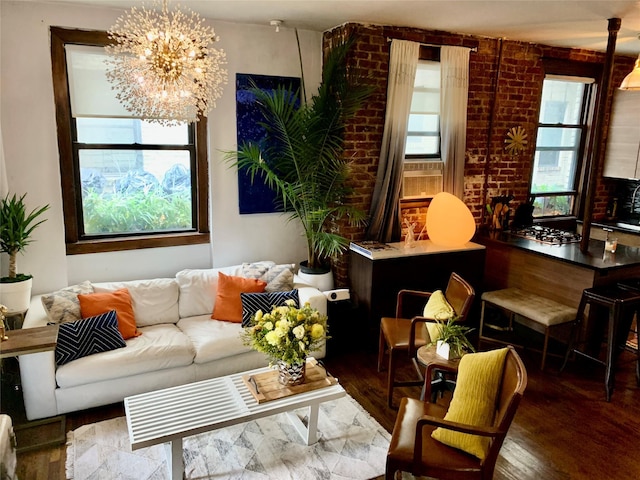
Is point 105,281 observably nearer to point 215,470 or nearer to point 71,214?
point 71,214

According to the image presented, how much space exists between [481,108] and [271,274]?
2.67 metres

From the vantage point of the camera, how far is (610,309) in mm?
3549

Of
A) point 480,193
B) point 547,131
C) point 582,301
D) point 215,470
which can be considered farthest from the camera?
point 547,131

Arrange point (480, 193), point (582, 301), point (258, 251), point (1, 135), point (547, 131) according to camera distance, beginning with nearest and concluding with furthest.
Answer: point (1, 135), point (582, 301), point (258, 251), point (480, 193), point (547, 131)

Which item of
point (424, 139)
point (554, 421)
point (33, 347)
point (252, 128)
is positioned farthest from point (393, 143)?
point (33, 347)

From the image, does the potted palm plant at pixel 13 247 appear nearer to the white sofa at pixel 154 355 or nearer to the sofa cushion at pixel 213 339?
the white sofa at pixel 154 355

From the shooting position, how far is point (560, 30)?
4.29m

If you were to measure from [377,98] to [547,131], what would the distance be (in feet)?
7.63

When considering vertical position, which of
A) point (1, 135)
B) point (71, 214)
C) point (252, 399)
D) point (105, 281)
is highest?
point (1, 135)

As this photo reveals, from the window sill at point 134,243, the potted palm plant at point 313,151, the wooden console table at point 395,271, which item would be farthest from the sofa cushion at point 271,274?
the wooden console table at point 395,271

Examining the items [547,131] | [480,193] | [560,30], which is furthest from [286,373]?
[547,131]

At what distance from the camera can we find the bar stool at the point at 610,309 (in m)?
3.49

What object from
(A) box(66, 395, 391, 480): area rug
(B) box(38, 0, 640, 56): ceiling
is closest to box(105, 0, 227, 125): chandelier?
(B) box(38, 0, 640, 56): ceiling

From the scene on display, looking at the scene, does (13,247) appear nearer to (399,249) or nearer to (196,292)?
(196,292)
